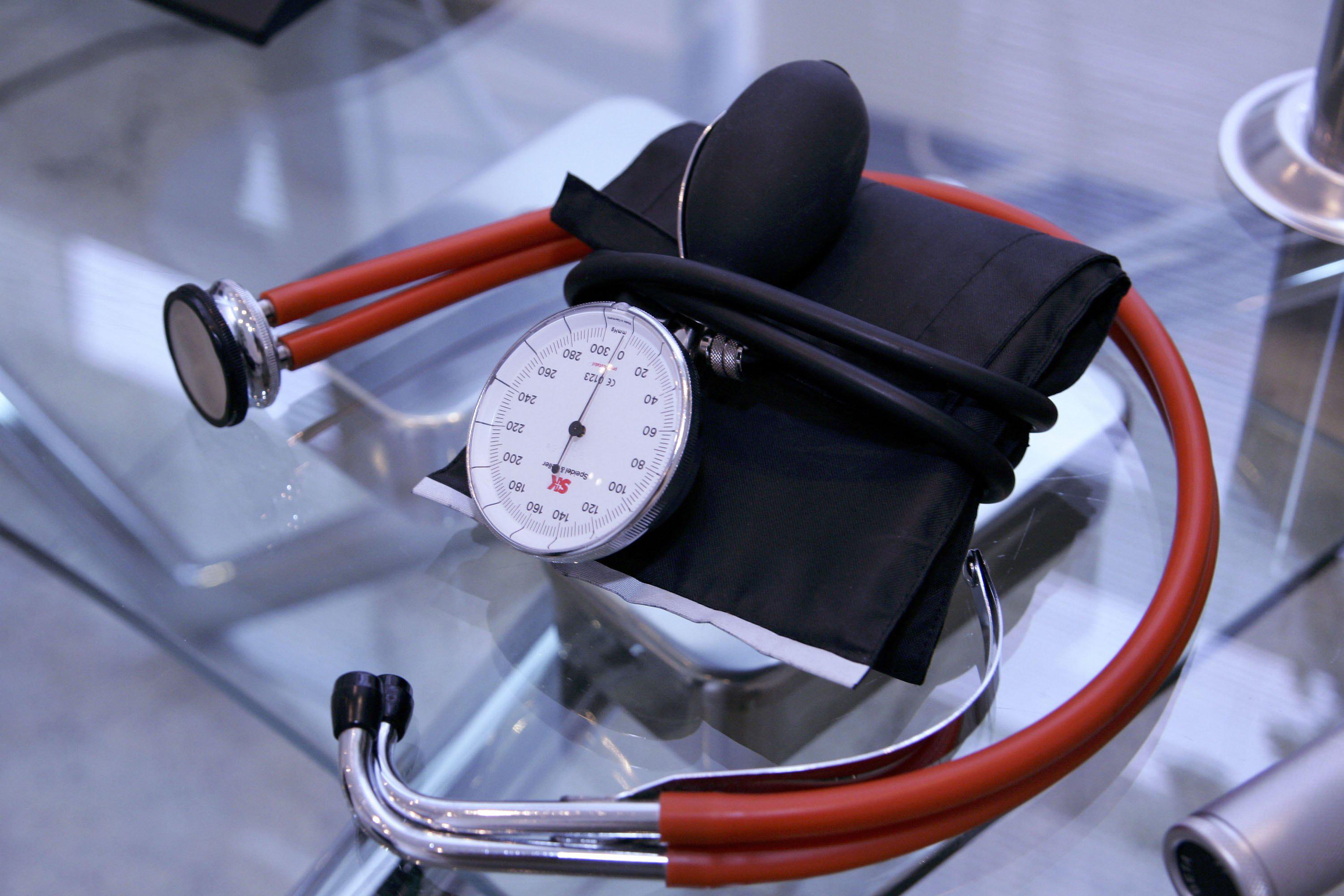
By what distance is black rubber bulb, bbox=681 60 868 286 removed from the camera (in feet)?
2.01

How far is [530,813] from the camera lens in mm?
522

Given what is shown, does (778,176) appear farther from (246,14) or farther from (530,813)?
(246,14)

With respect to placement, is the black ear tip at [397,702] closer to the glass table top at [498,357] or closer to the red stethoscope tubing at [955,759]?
the glass table top at [498,357]

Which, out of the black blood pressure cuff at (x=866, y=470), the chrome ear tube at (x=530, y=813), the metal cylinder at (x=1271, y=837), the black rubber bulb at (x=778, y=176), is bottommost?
the chrome ear tube at (x=530, y=813)

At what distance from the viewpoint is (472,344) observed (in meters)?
0.82

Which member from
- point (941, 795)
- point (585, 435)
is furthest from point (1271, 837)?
point (585, 435)

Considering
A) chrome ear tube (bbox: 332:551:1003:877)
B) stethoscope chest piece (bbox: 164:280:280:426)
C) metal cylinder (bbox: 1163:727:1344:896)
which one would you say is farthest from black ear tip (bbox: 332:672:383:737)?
metal cylinder (bbox: 1163:727:1344:896)

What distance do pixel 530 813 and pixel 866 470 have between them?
24 cm

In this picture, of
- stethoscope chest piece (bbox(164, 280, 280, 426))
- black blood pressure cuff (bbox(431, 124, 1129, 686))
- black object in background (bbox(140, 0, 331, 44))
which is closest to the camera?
black blood pressure cuff (bbox(431, 124, 1129, 686))

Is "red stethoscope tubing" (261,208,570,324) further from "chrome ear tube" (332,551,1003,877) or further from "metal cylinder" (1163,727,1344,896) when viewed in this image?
"metal cylinder" (1163,727,1344,896)

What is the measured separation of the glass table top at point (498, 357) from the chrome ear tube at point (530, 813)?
4 centimetres

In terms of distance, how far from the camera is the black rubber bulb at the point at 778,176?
61 cm

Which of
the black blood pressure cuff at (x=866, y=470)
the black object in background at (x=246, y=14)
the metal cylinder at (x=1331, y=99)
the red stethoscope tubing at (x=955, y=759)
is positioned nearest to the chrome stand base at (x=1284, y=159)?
Result: the metal cylinder at (x=1331, y=99)

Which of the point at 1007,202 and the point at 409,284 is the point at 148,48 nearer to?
the point at 409,284
